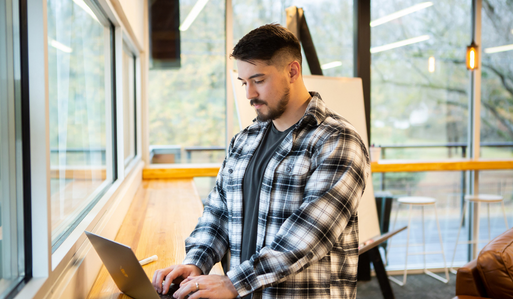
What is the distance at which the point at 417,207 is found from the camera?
4.40 metres

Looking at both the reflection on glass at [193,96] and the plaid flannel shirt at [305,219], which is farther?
the reflection on glass at [193,96]

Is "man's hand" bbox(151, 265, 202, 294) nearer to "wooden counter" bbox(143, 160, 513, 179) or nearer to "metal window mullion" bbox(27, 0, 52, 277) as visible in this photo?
"metal window mullion" bbox(27, 0, 52, 277)

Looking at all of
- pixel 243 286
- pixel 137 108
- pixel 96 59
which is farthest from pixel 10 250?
pixel 137 108

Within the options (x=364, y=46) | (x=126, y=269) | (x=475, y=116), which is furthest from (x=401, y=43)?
(x=126, y=269)

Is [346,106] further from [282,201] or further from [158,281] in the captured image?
[158,281]

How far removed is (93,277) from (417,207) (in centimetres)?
375

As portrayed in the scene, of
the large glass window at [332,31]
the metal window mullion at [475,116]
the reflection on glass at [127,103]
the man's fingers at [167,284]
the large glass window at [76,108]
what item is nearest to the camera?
the man's fingers at [167,284]

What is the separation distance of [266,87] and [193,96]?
123 inches

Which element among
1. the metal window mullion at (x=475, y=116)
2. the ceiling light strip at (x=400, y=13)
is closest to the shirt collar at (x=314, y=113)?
the ceiling light strip at (x=400, y=13)

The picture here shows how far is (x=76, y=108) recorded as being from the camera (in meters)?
1.74

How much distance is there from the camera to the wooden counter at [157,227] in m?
1.51

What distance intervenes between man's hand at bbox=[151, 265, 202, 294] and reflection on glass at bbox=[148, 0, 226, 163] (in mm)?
3195

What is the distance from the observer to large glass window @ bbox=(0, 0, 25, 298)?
97 centimetres

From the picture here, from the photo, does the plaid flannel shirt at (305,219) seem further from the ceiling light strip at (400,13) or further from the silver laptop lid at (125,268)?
the ceiling light strip at (400,13)
